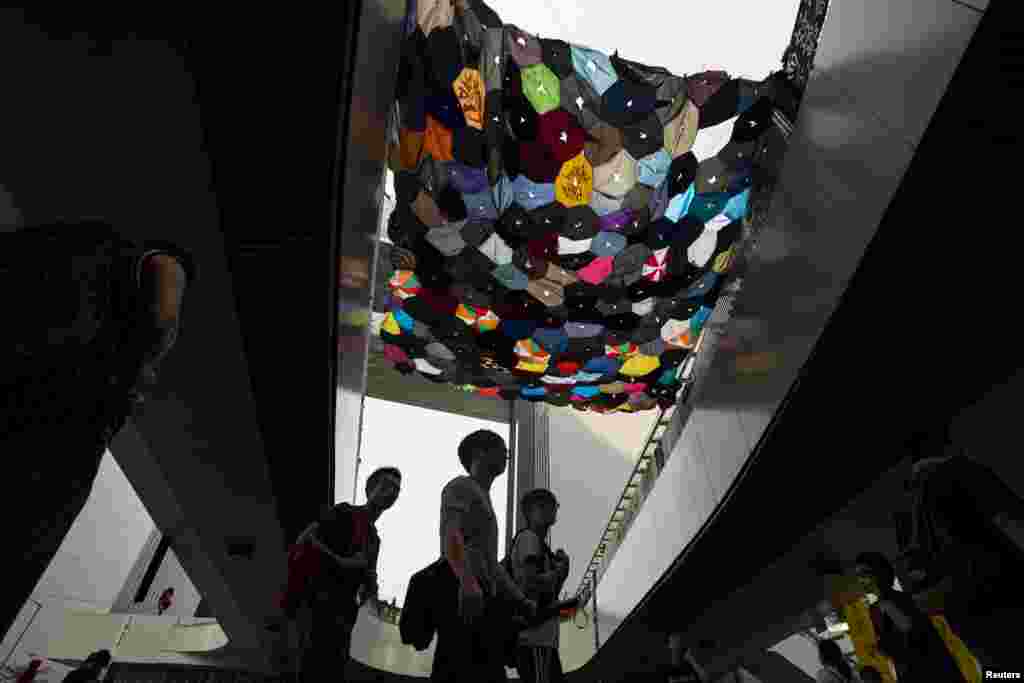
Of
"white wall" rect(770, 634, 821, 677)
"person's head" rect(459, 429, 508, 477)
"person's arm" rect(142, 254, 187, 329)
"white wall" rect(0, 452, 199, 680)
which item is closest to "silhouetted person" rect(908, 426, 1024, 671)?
"person's head" rect(459, 429, 508, 477)

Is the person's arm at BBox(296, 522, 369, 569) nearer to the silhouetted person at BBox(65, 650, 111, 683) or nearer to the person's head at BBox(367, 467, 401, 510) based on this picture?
the person's head at BBox(367, 467, 401, 510)

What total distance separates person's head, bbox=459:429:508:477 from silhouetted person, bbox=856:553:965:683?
2.35 meters

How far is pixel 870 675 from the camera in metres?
4.98

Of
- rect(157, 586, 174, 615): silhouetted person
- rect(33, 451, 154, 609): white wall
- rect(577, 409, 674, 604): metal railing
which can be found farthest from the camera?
rect(157, 586, 174, 615): silhouetted person

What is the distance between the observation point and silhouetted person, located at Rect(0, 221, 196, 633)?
123cm

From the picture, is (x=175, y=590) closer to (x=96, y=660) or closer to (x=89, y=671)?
(x=96, y=660)

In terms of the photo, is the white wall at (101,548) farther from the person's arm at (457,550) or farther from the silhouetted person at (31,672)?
the person's arm at (457,550)

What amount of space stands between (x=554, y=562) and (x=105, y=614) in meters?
12.7

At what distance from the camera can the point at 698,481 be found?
6.07 m

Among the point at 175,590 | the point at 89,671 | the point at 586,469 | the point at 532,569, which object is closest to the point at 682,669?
the point at 532,569

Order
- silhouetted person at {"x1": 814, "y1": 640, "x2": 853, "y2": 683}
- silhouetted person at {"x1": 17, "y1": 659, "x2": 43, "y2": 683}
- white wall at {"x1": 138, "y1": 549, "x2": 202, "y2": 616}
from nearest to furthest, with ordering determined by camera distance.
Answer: silhouetted person at {"x1": 814, "y1": 640, "x2": 853, "y2": 683} < silhouetted person at {"x1": 17, "y1": 659, "x2": 43, "y2": 683} < white wall at {"x1": 138, "y1": 549, "x2": 202, "y2": 616}

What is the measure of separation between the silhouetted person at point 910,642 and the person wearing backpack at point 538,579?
6.63 ft

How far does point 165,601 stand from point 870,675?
45.9 feet

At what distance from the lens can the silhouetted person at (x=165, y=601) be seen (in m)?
13.1
